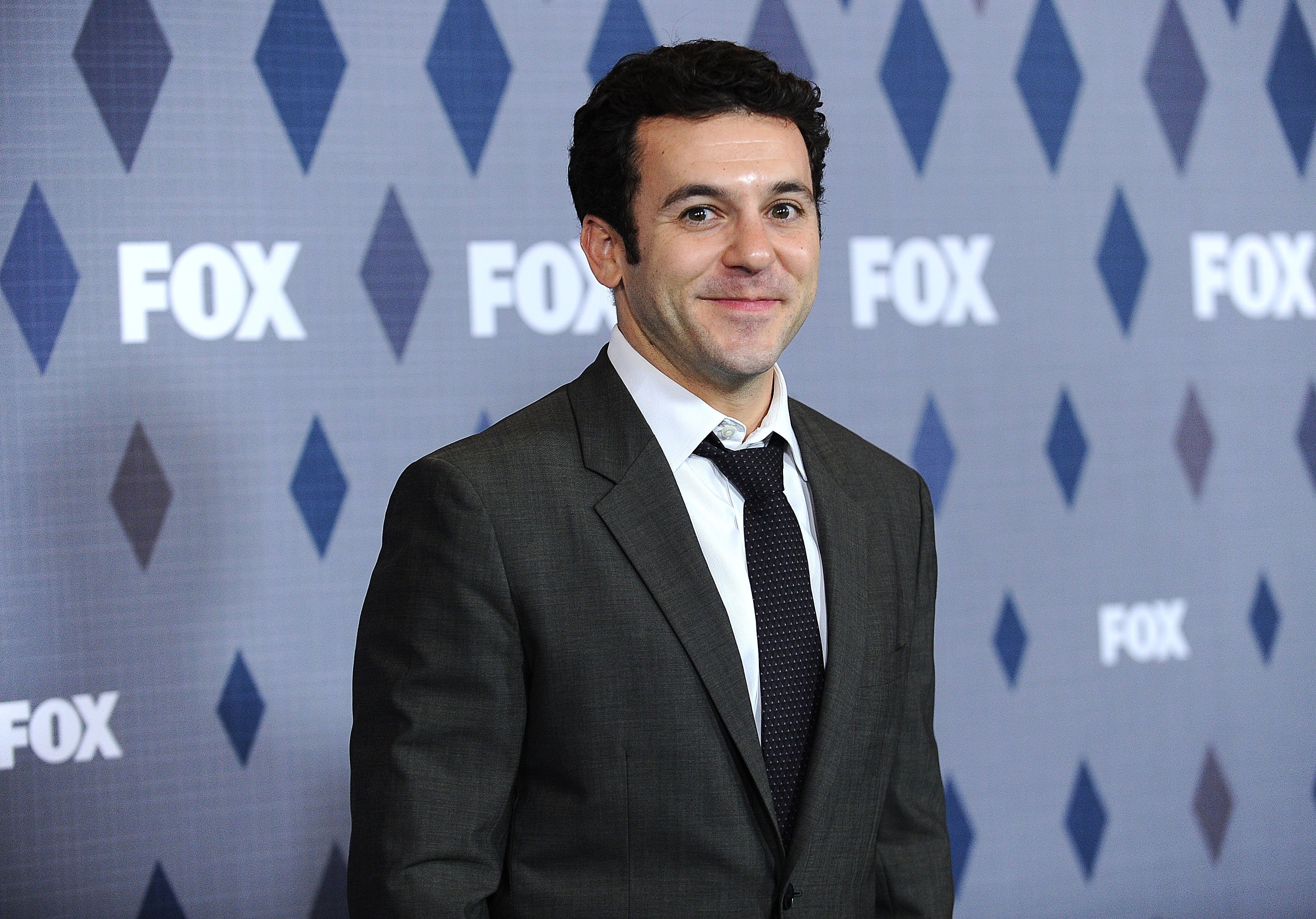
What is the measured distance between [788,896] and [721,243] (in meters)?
0.60

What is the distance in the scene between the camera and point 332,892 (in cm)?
188

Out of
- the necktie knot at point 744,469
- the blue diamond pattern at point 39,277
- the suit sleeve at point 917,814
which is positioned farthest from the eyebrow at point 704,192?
the blue diamond pattern at point 39,277

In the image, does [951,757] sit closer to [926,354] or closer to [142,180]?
[926,354]

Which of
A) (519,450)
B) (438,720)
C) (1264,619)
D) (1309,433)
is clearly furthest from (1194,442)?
(438,720)

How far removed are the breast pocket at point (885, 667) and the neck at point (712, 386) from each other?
0.26 metres

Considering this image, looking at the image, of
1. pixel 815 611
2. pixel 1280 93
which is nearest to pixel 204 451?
pixel 815 611

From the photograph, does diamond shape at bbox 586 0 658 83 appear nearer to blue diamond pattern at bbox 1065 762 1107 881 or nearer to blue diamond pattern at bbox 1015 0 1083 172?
blue diamond pattern at bbox 1015 0 1083 172

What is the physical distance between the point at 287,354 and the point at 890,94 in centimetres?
115

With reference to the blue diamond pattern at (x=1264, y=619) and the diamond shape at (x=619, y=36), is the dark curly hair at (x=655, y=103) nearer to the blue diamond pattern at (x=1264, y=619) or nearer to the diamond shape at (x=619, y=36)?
the diamond shape at (x=619, y=36)

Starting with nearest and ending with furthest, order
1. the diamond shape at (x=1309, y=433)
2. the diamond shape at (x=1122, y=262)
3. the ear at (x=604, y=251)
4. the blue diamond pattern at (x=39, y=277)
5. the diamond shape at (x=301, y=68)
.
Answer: the ear at (x=604, y=251)
the blue diamond pattern at (x=39, y=277)
the diamond shape at (x=301, y=68)
the diamond shape at (x=1122, y=262)
the diamond shape at (x=1309, y=433)

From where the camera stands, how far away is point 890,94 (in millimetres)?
2193

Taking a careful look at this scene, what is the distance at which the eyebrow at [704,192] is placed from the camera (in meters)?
1.15

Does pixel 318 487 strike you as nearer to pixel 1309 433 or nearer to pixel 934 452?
pixel 934 452

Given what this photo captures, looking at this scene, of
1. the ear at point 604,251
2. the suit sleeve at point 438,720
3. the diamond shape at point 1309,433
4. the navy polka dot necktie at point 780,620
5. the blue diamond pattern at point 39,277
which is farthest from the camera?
the diamond shape at point 1309,433
